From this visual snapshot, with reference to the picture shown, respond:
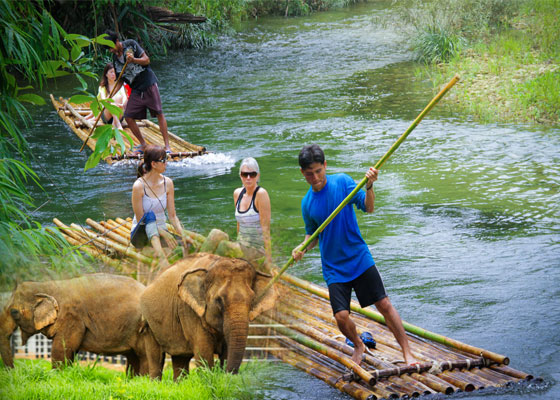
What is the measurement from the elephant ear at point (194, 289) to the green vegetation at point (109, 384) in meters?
0.27

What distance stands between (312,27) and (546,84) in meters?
13.6

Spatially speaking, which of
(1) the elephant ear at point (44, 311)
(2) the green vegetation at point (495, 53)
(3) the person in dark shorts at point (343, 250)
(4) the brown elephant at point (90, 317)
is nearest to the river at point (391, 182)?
(3) the person in dark shorts at point (343, 250)

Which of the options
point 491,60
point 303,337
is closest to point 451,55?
point 491,60

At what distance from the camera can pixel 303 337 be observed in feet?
16.4

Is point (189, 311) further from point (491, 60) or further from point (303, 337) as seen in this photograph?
point (491, 60)

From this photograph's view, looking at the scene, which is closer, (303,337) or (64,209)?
(303,337)

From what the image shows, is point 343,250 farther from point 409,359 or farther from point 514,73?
point 514,73

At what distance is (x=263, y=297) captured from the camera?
3.12 metres

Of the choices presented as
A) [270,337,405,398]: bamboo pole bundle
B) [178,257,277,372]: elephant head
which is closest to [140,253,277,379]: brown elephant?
[178,257,277,372]: elephant head

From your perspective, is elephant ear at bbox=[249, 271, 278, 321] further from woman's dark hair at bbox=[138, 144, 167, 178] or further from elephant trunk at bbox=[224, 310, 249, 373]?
woman's dark hair at bbox=[138, 144, 167, 178]

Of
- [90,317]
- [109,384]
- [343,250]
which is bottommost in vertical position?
[109,384]

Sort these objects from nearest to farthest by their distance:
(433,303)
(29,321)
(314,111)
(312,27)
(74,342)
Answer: (29,321), (74,342), (433,303), (314,111), (312,27)

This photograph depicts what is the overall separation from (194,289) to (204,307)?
0.09m

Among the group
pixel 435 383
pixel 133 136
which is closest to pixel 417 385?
pixel 435 383
